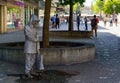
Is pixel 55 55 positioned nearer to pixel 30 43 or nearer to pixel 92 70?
pixel 92 70

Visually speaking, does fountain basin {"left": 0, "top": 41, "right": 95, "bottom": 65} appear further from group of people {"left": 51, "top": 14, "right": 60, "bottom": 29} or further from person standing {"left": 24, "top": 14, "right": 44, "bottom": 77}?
group of people {"left": 51, "top": 14, "right": 60, "bottom": 29}

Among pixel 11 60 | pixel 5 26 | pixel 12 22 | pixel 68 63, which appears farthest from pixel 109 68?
pixel 12 22

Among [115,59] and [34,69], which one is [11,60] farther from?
[115,59]

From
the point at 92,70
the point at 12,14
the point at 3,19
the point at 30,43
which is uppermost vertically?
the point at 12,14

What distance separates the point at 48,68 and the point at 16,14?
2965cm

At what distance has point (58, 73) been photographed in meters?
10.8

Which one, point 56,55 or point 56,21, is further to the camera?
point 56,21

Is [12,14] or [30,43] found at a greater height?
[12,14]

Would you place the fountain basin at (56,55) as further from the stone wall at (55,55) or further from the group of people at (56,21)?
the group of people at (56,21)

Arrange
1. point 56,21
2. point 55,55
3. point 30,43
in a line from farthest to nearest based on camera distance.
Result: point 56,21
point 55,55
point 30,43

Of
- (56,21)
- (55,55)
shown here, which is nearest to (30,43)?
(55,55)

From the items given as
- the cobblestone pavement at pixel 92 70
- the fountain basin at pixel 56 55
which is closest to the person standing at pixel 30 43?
the cobblestone pavement at pixel 92 70

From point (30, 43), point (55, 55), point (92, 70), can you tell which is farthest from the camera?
point (55, 55)

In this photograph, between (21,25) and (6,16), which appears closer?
(6,16)
